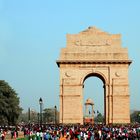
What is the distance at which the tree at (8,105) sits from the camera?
60.4 m

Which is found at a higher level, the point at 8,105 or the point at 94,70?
the point at 94,70

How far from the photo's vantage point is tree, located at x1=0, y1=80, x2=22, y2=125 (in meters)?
60.4

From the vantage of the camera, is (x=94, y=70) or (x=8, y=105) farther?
(x=8, y=105)

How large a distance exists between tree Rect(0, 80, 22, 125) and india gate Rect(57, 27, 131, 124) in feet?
32.0

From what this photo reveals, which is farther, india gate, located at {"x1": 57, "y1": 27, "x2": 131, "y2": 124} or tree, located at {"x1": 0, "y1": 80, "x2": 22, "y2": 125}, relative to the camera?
tree, located at {"x1": 0, "y1": 80, "x2": 22, "y2": 125}

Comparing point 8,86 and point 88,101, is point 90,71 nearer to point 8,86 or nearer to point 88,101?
point 8,86

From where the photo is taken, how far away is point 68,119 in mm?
53500

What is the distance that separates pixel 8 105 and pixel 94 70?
13.5 m

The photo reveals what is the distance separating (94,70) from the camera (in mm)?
53875

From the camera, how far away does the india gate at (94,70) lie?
175ft

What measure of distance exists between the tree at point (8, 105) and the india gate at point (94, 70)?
384 inches

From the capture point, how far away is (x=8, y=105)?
2415 inches

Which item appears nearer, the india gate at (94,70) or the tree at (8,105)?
the india gate at (94,70)

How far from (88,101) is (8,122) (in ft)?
109
